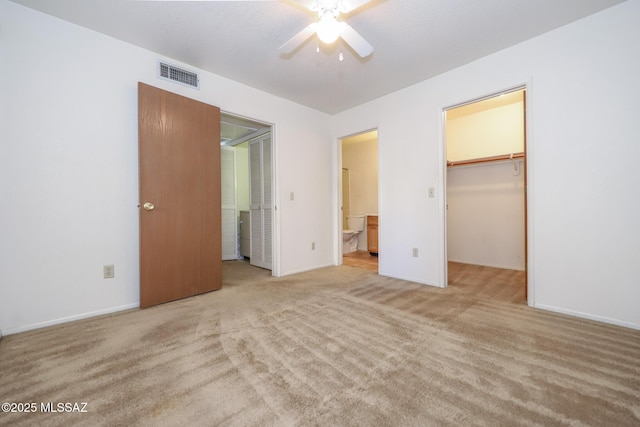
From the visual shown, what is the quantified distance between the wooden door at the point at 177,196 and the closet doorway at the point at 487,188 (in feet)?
10.2

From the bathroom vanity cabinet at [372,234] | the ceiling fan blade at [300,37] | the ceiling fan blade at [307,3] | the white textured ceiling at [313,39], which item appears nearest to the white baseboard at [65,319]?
the white textured ceiling at [313,39]

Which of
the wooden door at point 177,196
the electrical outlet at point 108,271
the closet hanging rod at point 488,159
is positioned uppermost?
the closet hanging rod at point 488,159

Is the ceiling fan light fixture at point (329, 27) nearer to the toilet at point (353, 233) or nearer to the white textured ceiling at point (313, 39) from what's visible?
the white textured ceiling at point (313, 39)

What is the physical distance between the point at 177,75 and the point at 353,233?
3971mm

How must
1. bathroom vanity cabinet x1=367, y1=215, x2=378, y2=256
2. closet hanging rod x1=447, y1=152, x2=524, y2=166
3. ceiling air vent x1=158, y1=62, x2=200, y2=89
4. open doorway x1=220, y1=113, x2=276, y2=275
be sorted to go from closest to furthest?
ceiling air vent x1=158, y1=62, x2=200, y2=89 → closet hanging rod x1=447, y1=152, x2=524, y2=166 → open doorway x1=220, y1=113, x2=276, y2=275 → bathroom vanity cabinet x1=367, y1=215, x2=378, y2=256

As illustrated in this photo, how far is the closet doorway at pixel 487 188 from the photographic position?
3748 millimetres

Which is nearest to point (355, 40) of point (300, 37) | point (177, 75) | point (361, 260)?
point (300, 37)

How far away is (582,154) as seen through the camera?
6.92 feet

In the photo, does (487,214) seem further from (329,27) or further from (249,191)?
(249,191)

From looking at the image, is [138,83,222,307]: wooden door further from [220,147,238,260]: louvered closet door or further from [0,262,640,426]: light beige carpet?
[220,147,238,260]: louvered closet door

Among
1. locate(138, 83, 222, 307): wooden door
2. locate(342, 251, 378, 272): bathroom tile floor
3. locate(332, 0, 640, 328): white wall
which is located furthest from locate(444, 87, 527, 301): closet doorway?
locate(138, 83, 222, 307): wooden door

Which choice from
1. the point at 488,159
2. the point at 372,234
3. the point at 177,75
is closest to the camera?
the point at 177,75

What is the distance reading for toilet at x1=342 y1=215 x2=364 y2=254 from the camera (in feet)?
17.9

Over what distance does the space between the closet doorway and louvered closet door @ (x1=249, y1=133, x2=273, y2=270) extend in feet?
8.59
